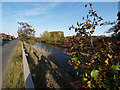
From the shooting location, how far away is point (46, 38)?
32.5 meters

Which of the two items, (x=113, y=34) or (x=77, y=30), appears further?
(x=77, y=30)

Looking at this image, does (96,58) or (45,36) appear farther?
(45,36)

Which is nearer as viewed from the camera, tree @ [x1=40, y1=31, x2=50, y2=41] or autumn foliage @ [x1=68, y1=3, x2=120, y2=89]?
autumn foliage @ [x1=68, y1=3, x2=120, y2=89]

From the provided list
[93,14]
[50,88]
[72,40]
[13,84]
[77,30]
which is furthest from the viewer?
[13,84]

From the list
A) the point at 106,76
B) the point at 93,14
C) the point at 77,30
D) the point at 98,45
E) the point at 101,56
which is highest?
the point at 93,14

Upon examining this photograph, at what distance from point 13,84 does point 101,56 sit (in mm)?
3512

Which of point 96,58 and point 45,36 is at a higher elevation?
point 45,36

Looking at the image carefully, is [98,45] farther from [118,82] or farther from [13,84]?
[13,84]

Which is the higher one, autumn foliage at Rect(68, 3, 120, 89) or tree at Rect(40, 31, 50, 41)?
tree at Rect(40, 31, 50, 41)

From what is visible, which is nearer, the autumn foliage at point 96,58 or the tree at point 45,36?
the autumn foliage at point 96,58

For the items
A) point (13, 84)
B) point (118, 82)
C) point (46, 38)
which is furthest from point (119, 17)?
point (46, 38)

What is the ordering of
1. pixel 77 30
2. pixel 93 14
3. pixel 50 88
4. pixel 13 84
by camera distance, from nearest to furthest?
pixel 93 14
pixel 77 30
pixel 50 88
pixel 13 84

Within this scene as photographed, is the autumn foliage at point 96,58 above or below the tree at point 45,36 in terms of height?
below

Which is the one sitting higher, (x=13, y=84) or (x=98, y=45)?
(x=98, y=45)
